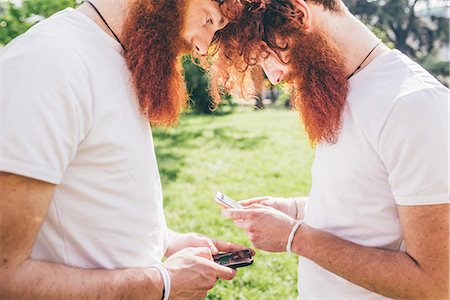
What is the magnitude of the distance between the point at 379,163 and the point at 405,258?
1.14 ft

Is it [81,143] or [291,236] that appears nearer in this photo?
[81,143]

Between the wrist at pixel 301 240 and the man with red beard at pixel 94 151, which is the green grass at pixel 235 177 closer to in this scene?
the wrist at pixel 301 240

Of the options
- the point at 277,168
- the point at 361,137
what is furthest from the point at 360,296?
the point at 277,168

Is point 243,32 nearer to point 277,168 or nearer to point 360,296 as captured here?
point 360,296

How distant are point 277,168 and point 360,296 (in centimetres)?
577

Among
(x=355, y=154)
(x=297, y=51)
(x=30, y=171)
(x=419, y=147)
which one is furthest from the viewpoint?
(x=297, y=51)

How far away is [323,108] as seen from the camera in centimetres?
183

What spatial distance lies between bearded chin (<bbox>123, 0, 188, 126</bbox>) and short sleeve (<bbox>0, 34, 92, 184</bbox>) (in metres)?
0.31

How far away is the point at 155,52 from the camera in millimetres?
1643

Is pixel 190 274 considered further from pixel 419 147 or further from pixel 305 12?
pixel 305 12

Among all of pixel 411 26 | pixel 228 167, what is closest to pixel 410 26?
pixel 411 26

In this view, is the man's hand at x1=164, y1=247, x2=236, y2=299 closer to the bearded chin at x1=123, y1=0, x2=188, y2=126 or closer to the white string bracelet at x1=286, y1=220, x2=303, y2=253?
the white string bracelet at x1=286, y1=220, x2=303, y2=253

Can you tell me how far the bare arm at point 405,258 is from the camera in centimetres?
151

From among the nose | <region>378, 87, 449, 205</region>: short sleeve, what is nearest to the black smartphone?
<region>378, 87, 449, 205</region>: short sleeve
